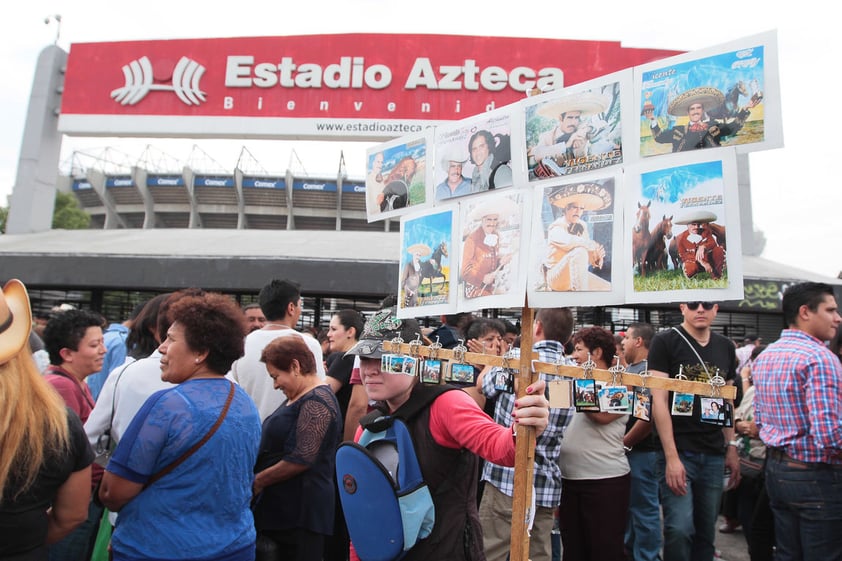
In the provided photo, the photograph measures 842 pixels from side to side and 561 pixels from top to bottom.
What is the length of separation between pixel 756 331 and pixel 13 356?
14505 mm

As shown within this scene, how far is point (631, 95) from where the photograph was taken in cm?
196

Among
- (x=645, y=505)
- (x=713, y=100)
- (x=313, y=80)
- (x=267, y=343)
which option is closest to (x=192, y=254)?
(x=313, y=80)

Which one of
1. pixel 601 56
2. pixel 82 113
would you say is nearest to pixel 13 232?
pixel 82 113

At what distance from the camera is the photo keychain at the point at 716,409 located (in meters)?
1.80

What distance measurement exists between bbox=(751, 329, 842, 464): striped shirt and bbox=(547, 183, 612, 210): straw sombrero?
1939mm

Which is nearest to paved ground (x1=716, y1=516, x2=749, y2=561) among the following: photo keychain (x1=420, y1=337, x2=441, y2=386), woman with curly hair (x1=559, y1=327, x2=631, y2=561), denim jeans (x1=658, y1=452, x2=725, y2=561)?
denim jeans (x1=658, y1=452, x2=725, y2=561)

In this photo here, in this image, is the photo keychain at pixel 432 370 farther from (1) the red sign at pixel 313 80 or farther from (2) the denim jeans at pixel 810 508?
(1) the red sign at pixel 313 80

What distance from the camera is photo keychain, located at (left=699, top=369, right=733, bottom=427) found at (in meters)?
1.80

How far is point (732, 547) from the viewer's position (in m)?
5.27

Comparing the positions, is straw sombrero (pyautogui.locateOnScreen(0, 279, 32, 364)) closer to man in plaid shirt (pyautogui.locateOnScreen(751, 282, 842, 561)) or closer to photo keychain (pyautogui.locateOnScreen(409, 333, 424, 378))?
photo keychain (pyautogui.locateOnScreen(409, 333, 424, 378))

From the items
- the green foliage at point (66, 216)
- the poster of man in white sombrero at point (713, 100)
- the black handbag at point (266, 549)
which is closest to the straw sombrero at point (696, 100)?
the poster of man in white sombrero at point (713, 100)

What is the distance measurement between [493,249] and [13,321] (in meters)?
1.64

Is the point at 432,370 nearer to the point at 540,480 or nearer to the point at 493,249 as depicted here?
the point at 493,249

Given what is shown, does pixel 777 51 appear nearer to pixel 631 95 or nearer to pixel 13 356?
pixel 631 95
